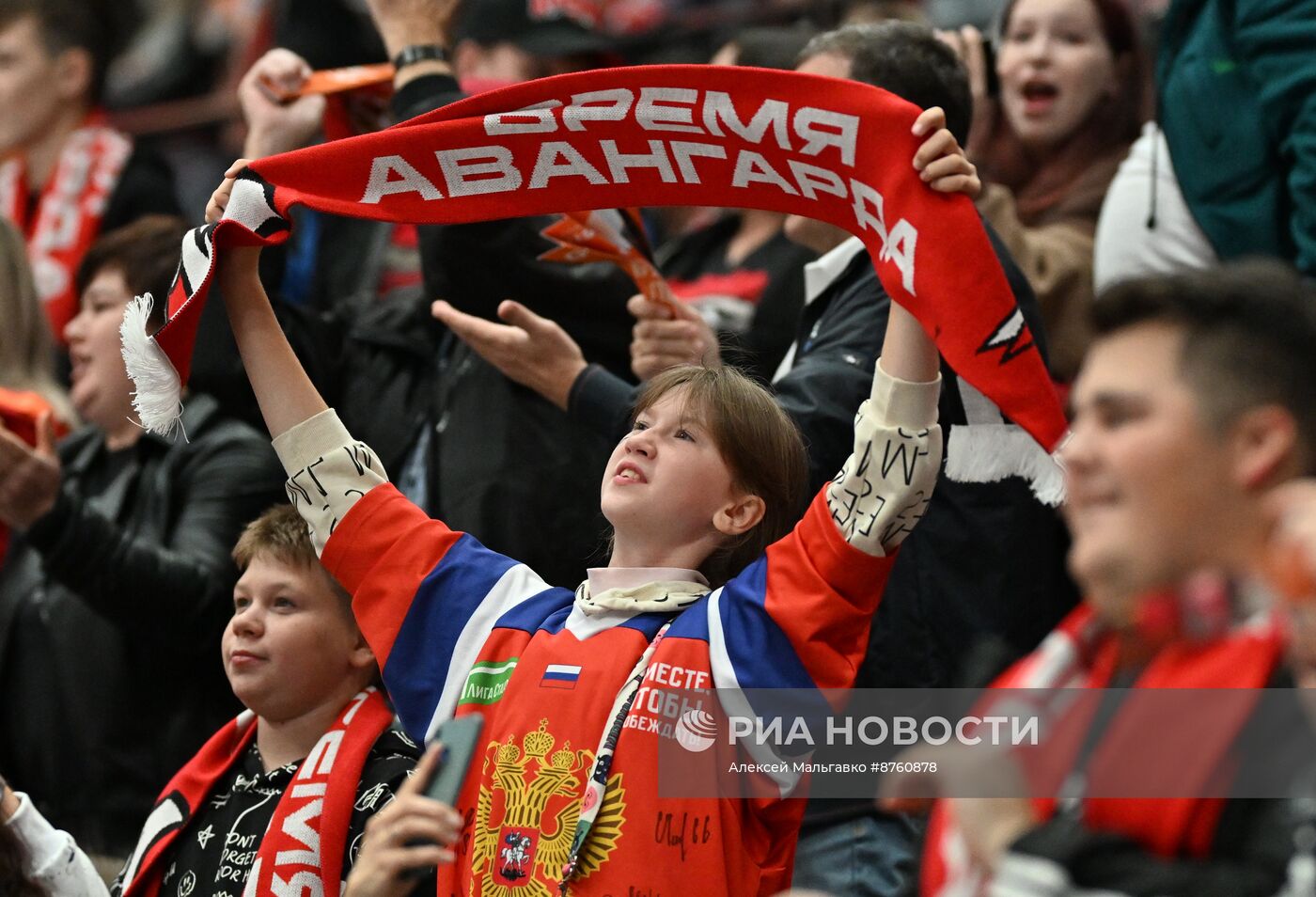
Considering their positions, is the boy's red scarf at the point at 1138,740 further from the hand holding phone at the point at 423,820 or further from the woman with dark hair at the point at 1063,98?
the woman with dark hair at the point at 1063,98

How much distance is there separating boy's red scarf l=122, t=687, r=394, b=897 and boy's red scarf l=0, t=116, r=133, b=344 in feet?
8.24

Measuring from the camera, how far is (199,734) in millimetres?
3750

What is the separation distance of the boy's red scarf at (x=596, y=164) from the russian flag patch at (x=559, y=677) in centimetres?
71

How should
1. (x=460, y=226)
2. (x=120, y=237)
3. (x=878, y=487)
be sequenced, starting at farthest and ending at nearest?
1. (x=120, y=237)
2. (x=460, y=226)
3. (x=878, y=487)

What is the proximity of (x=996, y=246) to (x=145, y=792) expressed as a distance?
2.00 metres

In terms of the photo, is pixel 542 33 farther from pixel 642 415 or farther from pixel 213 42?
pixel 213 42

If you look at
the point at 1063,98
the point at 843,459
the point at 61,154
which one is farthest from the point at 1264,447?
the point at 61,154

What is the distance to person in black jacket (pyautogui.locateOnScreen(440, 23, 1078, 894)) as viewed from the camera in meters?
3.07

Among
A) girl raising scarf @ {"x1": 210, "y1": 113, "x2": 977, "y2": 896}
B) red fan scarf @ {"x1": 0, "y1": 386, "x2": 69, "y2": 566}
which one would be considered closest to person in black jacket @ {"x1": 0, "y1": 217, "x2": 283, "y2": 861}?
red fan scarf @ {"x1": 0, "y1": 386, "x2": 69, "y2": 566}

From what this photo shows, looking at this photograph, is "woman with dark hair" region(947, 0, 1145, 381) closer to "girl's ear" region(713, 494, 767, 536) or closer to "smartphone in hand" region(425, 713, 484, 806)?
"girl's ear" region(713, 494, 767, 536)

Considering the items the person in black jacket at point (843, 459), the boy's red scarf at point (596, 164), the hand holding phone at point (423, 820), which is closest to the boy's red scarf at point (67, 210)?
the person in black jacket at point (843, 459)

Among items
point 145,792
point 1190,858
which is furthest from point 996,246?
point 145,792

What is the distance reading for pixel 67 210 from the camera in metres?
5.52

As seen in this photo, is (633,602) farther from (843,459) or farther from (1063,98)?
(1063,98)
